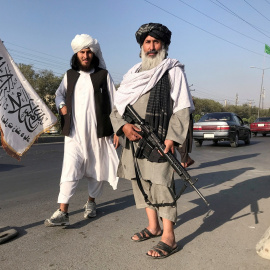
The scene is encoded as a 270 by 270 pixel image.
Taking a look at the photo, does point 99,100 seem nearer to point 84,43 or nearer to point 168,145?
point 84,43

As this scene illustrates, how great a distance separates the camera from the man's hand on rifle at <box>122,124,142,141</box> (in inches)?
108

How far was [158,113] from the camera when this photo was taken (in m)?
2.71

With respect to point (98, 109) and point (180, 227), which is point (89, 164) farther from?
point (180, 227)

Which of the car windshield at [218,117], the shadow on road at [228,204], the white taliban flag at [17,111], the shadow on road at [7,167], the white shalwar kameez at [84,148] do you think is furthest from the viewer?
the car windshield at [218,117]

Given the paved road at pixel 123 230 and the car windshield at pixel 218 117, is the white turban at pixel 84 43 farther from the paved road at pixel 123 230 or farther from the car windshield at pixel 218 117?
the car windshield at pixel 218 117

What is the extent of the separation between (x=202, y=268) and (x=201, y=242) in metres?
0.53

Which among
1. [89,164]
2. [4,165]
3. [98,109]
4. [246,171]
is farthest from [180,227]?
[4,165]

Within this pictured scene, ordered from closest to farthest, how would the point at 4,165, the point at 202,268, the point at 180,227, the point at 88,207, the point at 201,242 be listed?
1. the point at 202,268
2. the point at 201,242
3. the point at 180,227
4. the point at 88,207
5. the point at 4,165

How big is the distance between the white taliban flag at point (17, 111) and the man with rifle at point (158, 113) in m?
0.89

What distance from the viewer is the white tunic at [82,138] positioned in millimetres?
3408

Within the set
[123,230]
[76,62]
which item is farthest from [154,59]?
[123,230]

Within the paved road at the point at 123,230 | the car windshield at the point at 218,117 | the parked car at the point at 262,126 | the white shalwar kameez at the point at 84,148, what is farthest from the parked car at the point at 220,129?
the white shalwar kameez at the point at 84,148

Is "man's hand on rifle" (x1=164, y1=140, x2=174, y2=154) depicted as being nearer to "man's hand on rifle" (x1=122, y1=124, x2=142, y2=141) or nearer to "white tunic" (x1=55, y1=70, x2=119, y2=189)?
"man's hand on rifle" (x1=122, y1=124, x2=142, y2=141)

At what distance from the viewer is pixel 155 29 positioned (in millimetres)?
2742
